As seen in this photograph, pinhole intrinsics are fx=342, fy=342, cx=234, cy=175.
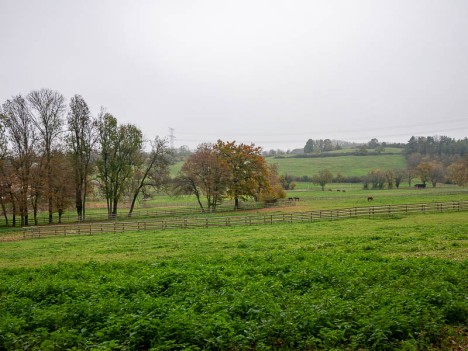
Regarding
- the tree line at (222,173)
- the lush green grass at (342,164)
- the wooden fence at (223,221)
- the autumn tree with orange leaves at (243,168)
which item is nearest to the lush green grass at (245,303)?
the wooden fence at (223,221)

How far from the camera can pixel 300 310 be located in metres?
8.05

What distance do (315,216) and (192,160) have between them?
21.6 metres

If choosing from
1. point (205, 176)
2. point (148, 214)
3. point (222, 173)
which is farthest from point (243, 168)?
point (148, 214)

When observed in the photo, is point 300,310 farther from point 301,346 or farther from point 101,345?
point 101,345

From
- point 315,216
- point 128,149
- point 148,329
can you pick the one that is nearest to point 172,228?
point 315,216

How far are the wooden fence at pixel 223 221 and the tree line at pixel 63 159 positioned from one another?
617cm

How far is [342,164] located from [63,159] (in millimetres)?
111696

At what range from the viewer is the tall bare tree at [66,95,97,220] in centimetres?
4059

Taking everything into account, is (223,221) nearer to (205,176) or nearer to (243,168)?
(205,176)

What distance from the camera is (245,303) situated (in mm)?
8492

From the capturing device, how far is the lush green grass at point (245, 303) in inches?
277

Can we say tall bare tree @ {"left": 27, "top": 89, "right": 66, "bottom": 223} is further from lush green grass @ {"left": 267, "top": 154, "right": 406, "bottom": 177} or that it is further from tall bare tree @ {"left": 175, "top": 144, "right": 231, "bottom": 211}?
lush green grass @ {"left": 267, "top": 154, "right": 406, "bottom": 177}

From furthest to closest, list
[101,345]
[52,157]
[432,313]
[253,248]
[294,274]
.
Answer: [52,157] < [253,248] < [294,274] < [432,313] < [101,345]

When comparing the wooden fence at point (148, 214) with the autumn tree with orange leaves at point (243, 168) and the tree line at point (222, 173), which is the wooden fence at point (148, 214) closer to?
the tree line at point (222, 173)
